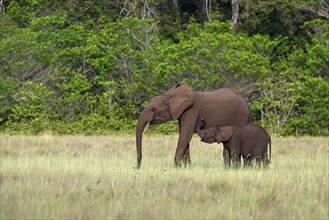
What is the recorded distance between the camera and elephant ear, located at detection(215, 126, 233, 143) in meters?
13.7

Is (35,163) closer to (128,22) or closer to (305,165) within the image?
(305,165)

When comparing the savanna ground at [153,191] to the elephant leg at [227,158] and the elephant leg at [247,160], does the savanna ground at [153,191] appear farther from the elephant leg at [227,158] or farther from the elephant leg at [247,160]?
the elephant leg at [247,160]

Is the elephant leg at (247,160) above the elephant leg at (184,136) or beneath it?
beneath

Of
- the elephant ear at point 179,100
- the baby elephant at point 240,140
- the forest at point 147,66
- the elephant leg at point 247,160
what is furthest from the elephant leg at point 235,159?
the forest at point 147,66

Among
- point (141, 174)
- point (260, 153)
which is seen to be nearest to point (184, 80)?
point (260, 153)

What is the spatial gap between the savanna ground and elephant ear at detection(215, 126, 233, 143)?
0.75 meters

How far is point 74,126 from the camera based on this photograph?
88.6 feet

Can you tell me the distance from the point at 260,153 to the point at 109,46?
1541 centimetres

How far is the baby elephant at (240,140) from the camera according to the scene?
1374 cm

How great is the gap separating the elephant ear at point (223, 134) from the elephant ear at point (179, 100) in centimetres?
79

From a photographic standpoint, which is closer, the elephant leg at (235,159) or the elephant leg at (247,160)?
the elephant leg at (235,159)

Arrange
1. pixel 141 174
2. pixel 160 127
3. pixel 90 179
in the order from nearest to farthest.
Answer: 1. pixel 90 179
2. pixel 141 174
3. pixel 160 127

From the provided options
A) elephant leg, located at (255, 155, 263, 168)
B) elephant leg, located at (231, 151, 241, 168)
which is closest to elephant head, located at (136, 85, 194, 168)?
elephant leg, located at (231, 151, 241, 168)

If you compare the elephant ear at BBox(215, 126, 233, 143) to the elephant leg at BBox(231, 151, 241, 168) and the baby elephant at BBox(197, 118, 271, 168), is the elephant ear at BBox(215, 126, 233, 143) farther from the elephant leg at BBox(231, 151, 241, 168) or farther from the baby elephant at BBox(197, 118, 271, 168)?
the elephant leg at BBox(231, 151, 241, 168)
